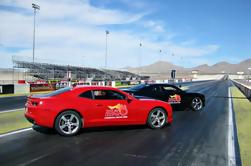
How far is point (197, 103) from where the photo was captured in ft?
47.4

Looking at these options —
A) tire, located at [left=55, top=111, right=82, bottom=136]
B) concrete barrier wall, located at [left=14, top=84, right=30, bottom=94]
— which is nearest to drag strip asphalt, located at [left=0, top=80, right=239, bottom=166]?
tire, located at [left=55, top=111, right=82, bottom=136]

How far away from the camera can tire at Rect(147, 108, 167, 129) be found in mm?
9156

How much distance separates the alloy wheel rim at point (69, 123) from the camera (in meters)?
7.84

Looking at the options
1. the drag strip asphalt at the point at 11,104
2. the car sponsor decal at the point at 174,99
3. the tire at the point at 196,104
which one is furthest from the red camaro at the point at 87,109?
the drag strip asphalt at the point at 11,104

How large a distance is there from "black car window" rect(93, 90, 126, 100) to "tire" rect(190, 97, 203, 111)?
645 centimetres

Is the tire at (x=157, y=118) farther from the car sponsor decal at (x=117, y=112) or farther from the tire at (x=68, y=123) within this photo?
the tire at (x=68, y=123)

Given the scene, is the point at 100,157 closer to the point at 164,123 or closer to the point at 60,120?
the point at 60,120

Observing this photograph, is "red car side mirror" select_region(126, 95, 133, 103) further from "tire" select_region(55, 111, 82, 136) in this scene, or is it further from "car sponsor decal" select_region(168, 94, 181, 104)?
"car sponsor decal" select_region(168, 94, 181, 104)

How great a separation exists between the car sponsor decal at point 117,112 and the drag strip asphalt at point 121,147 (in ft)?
1.58

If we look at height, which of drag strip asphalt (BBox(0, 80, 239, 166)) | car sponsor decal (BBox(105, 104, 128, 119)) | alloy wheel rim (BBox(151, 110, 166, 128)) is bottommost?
drag strip asphalt (BBox(0, 80, 239, 166))

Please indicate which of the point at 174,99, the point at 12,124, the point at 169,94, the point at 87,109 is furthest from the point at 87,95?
A: the point at 174,99

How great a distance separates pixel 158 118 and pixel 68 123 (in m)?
3.02

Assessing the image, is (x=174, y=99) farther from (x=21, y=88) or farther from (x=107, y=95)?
(x=21, y=88)

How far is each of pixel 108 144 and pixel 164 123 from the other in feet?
9.63
